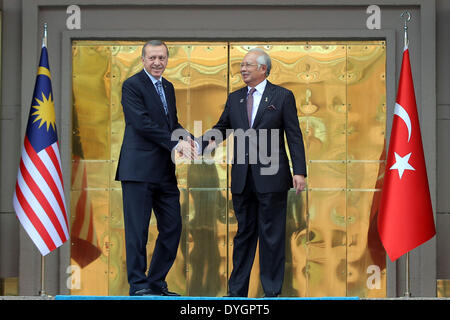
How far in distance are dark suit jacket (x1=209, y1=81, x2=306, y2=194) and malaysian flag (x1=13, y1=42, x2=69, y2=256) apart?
5.24 feet

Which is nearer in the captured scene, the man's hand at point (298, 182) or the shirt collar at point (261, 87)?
the man's hand at point (298, 182)

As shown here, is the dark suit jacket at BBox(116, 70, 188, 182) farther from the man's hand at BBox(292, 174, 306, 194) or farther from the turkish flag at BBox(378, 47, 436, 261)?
the turkish flag at BBox(378, 47, 436, 261)

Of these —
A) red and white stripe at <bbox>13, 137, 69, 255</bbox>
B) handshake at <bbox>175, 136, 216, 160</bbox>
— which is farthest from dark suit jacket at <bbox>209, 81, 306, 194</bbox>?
red and white stripe at <bbox>13, 137, 69, 255</bbox>

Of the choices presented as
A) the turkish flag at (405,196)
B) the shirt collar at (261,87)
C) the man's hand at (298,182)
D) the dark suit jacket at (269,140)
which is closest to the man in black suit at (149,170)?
the dark suit jacket at (269,140)

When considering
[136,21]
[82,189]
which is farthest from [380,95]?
[82,189]

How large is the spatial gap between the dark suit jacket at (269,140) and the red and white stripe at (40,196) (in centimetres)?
159

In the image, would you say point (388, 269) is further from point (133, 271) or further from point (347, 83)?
point (133, 271)

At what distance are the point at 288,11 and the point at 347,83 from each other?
0.93 metres

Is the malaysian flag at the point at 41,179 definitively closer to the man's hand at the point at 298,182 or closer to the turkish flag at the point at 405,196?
the man's hand at the point at 298,182

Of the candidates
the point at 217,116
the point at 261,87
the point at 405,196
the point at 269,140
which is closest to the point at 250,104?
the point at 261,87

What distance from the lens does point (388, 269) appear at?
9.55 meters

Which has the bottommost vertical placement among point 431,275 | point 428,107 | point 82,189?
point 431,275

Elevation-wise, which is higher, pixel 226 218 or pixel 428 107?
pixel 428 107

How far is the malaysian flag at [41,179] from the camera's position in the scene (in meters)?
8.31
